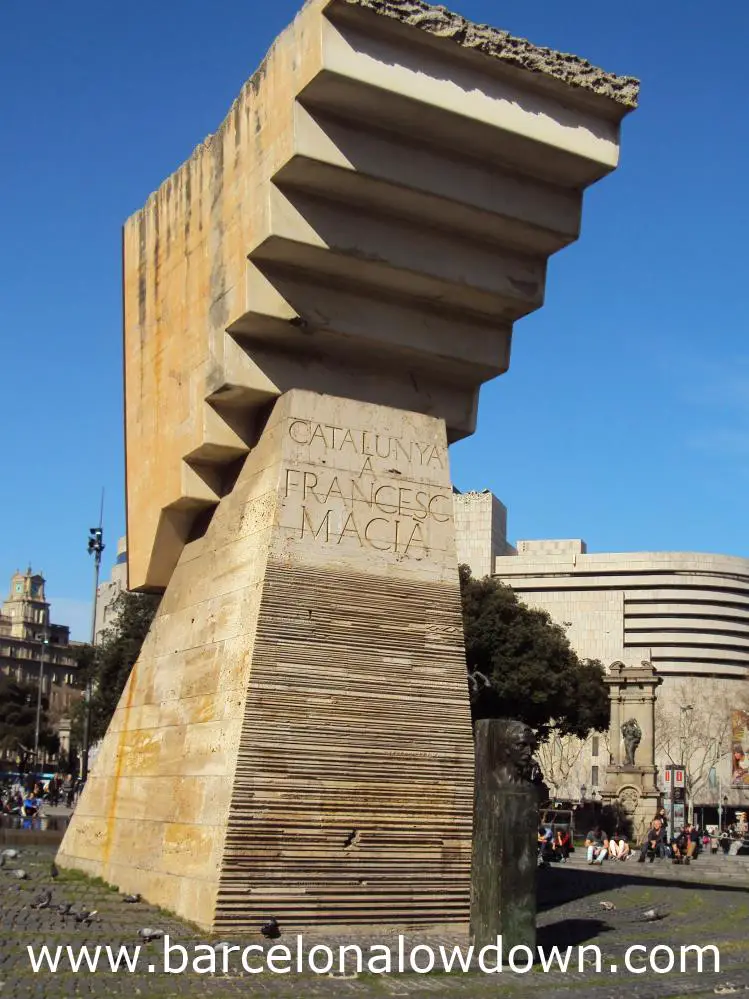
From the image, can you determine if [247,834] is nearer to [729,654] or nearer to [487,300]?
[487,300]

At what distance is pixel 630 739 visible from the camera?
39.2 metres

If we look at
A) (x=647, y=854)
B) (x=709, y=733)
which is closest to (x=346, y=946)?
Result: (x=647, y=854)

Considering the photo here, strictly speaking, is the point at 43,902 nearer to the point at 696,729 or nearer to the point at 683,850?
the point at 683,850

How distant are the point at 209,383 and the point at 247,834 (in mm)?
5550

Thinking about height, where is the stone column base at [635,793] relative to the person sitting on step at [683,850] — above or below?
above

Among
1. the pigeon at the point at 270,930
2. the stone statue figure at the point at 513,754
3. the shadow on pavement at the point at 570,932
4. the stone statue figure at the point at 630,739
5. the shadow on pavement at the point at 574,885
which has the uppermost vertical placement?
the stone statue figure at the point at 513,754

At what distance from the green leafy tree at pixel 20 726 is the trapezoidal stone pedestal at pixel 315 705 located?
61.2m

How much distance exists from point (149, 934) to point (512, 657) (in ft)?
83.2

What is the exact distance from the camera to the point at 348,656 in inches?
535

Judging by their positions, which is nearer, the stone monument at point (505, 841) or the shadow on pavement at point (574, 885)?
the stone monument at point (505, 841)

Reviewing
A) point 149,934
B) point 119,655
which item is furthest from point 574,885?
point 119,655

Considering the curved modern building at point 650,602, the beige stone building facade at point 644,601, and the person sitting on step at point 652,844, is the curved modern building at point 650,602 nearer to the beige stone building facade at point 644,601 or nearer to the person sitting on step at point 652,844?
the beige stone building facade at point 644,601

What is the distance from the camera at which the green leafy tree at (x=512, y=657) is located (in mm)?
35312

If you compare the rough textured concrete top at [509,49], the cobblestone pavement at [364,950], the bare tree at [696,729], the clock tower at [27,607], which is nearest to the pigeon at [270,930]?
the cobblestone pavement at [364,950]
